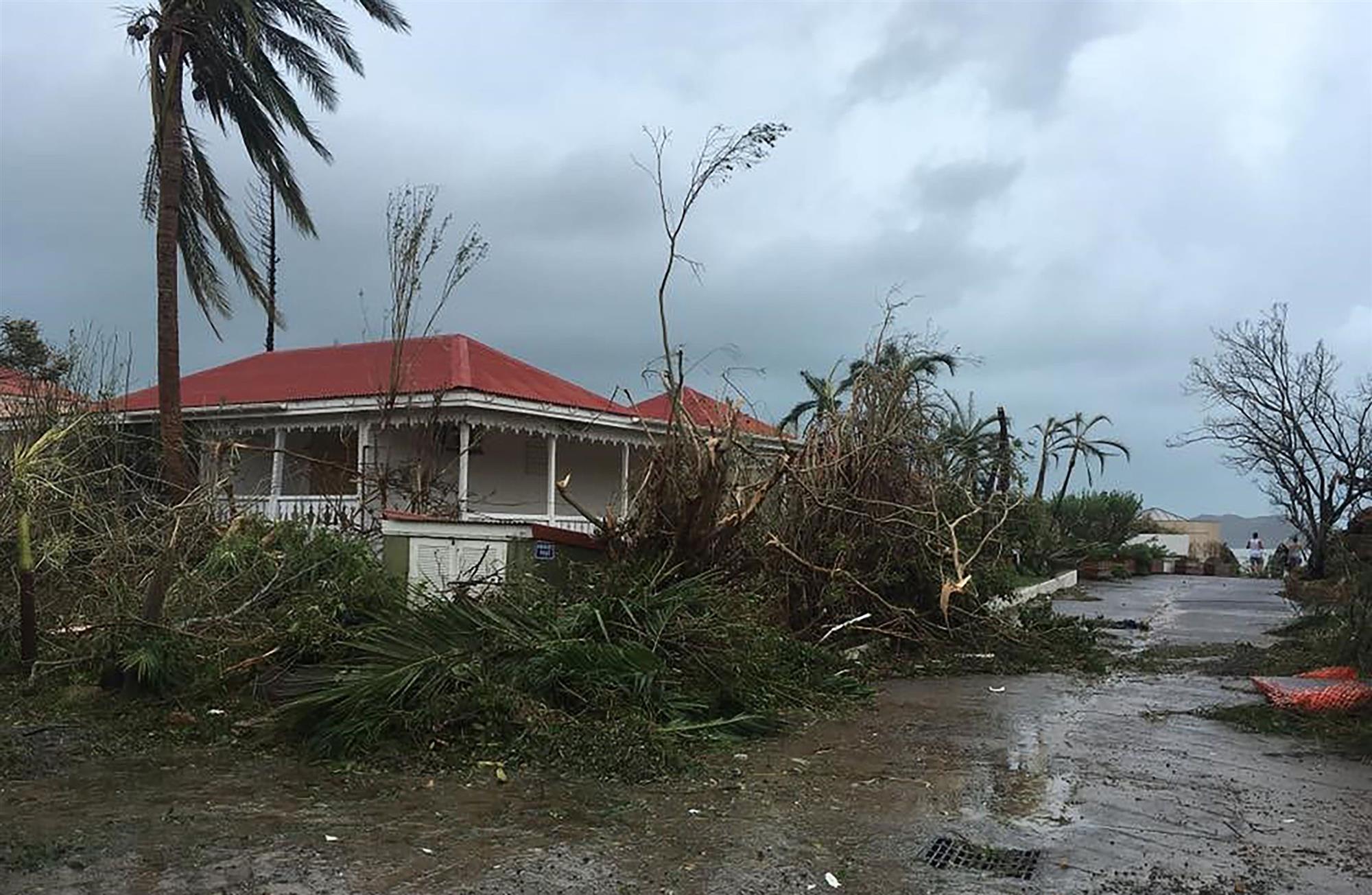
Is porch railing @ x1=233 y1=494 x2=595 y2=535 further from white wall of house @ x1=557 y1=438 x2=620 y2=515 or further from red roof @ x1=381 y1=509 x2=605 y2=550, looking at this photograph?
white wall of house @ x1=557 y1=438 x2=620 y2=515

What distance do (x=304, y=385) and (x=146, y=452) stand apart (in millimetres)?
4740

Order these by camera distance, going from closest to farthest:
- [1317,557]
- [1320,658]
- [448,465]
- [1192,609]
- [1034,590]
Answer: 1. [1320,658]
2. [448,465]
3. [1192,609]
4. [1034,590]
5. [1317,557]

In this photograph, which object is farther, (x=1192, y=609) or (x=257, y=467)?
(x=1192, y=609)

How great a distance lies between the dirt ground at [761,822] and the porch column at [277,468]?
446 inches

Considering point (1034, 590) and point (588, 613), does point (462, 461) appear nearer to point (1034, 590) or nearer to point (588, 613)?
point (588, 613)

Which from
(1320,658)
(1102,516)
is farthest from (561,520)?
(1102,516)

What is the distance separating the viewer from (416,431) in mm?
19484

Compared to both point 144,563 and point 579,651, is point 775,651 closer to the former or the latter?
point 579,651

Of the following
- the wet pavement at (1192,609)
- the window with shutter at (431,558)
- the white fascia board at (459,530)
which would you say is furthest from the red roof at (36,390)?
the wet pavement at (1192,609)

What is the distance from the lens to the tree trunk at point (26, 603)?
927 centimetres

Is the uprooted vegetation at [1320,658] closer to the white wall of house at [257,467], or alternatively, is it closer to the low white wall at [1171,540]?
the white wall of house at [257,467]

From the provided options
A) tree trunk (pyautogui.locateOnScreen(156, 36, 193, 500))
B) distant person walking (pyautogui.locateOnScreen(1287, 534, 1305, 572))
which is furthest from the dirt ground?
distant person walking (pyautogui.locateOnScreen(1287, 534, 1305, 572))

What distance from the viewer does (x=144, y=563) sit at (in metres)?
10.0

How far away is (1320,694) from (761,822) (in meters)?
5.67
